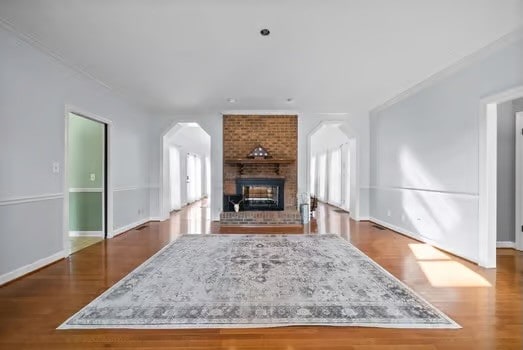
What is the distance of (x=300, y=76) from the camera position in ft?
13.7

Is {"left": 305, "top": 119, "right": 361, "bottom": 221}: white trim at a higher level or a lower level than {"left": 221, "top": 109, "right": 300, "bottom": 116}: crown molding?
lower

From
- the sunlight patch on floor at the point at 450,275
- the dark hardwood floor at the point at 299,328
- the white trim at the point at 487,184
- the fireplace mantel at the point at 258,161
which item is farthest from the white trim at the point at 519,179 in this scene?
the fireplace mantel at the point at 258,161

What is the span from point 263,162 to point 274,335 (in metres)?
4.71

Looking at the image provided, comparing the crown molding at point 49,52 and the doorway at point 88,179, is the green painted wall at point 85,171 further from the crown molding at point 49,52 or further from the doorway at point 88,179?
the crown molding at point 49,52

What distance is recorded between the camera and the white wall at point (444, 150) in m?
3.28

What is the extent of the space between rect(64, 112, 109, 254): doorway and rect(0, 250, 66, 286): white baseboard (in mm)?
1275

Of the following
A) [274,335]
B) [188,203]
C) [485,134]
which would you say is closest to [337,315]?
[274,335]

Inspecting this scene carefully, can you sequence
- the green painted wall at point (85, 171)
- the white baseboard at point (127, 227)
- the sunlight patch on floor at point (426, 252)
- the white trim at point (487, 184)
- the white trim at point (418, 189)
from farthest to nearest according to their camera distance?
the white baseboard at point (127, 227) → the green painted wall at point (85, 171) → the sunlight patch on floor at point (426, 252) → the white trim at point (418, 189) → the white trim at point (487, 184)

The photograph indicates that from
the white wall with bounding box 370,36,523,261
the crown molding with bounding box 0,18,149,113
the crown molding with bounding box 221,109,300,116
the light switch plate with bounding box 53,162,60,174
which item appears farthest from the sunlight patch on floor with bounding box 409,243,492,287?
the crown molding with bounding box 0,18,149,113

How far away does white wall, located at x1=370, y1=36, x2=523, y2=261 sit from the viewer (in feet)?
10.8

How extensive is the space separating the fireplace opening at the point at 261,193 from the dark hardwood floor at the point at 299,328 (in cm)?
270

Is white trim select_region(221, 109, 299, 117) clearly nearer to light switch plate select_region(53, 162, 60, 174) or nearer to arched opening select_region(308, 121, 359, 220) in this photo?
arched opening select_region(308, 121, 359, 220)

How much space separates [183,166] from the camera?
9359 millimetres

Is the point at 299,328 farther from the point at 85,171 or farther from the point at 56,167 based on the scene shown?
the point at 85,171
